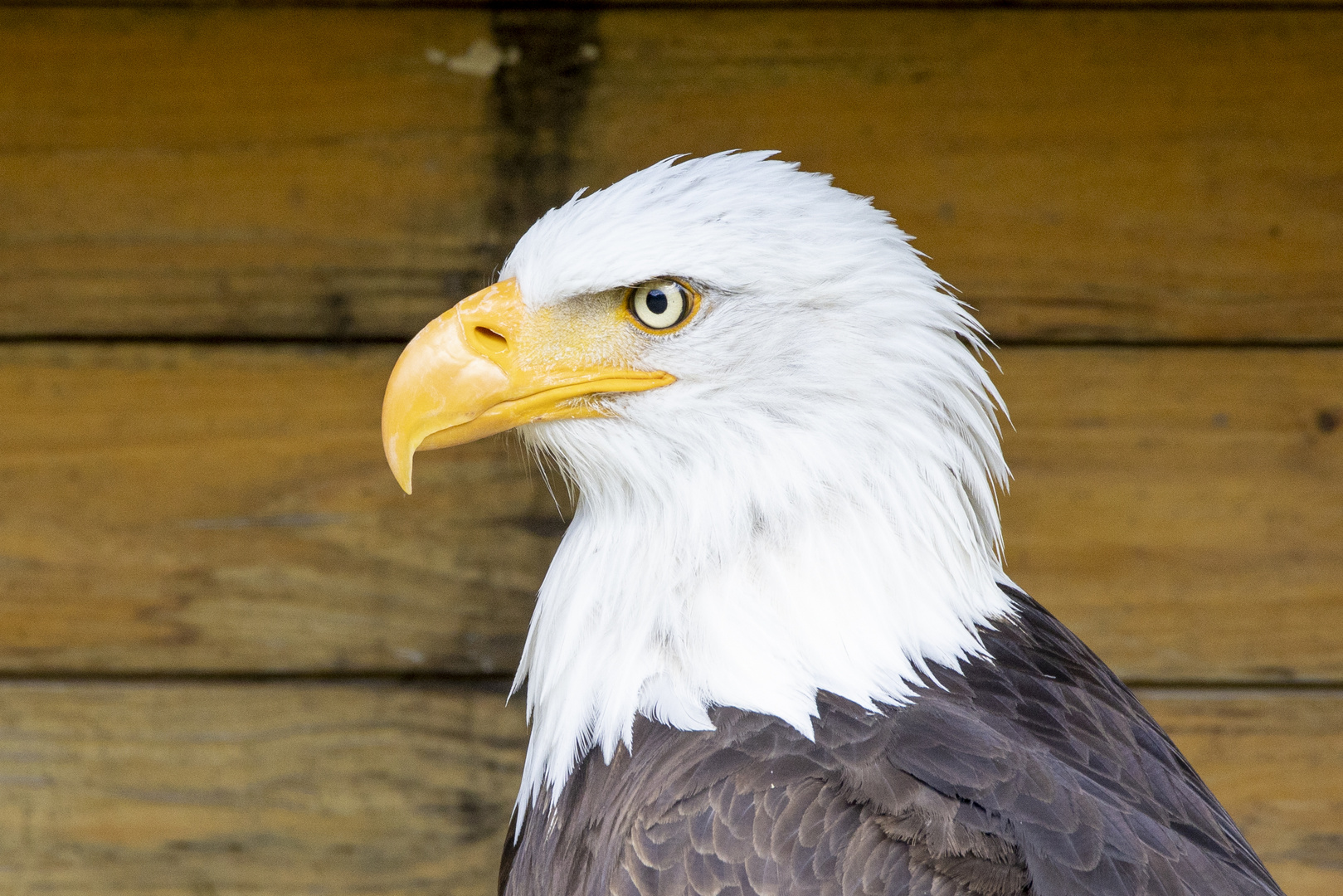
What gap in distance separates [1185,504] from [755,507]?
815mm

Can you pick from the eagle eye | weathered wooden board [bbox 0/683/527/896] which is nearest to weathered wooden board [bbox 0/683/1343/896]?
weathered wooden board [bbox 0/683/527/896]

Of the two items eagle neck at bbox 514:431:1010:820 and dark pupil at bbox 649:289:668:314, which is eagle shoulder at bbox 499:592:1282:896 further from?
dark pupil at bbox 649:289:668:314

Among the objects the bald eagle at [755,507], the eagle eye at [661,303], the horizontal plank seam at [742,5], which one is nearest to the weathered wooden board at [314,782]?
the bald eagle at [755,507]

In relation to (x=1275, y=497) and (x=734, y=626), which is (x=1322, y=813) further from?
(x=734, y=626)

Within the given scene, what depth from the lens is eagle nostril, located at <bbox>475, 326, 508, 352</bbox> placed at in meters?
1.02

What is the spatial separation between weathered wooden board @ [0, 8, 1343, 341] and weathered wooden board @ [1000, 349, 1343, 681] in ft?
0.27

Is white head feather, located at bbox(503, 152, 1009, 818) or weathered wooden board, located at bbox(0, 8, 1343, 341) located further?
weathered wooden board, located at bbox(0, 8, 1343, 341)

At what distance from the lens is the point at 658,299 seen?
3.28 feet

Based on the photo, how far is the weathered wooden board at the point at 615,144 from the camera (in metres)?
1.43

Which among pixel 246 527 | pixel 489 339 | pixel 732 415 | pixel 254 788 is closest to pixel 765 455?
pixel 732 415

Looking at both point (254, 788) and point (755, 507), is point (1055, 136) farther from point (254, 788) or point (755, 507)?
point (254, 788)

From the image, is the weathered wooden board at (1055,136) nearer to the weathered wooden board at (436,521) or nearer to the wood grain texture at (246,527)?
the weathered wooden board at (436,521)

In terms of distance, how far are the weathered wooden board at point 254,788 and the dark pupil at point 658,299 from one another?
0.74 m

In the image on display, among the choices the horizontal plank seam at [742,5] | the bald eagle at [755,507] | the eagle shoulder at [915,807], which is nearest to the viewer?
the eagle shoulder at [915,807]
